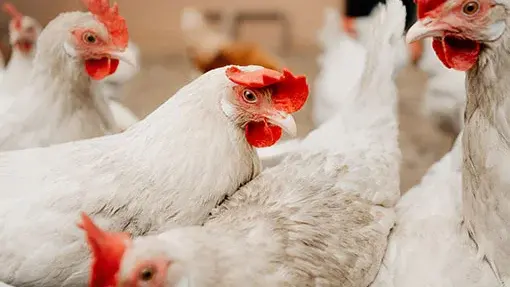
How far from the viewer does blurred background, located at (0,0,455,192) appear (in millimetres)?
3104

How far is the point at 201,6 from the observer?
450 centimetres

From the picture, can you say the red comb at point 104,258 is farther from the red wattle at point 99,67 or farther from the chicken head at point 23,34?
the chicken head at point 23,34

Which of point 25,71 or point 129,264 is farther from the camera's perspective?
point 25,71

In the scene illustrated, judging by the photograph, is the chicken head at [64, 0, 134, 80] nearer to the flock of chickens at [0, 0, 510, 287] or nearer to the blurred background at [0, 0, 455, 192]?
the flock of chickens at [0, 0, 510, 287]

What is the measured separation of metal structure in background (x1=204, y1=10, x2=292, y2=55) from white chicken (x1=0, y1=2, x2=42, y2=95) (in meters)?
2.35

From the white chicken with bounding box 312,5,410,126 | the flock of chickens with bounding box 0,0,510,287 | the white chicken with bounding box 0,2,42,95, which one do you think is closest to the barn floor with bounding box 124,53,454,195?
the white chicken with bounding box 312,5,410,126

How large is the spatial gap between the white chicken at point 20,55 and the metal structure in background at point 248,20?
2.35 m

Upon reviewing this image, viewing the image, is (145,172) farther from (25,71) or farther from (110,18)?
(25,71)

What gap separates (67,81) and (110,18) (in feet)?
0.54

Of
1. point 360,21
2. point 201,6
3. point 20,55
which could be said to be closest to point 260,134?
point 20,55

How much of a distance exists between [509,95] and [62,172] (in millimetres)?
721

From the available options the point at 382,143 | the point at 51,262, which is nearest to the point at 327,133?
the point at 382,143

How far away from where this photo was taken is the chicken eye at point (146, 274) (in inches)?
29.9

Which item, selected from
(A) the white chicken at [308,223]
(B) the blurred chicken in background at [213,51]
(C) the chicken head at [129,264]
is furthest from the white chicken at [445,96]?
(C) the chicken head at [129,264]
